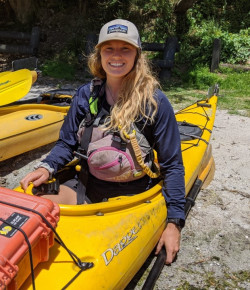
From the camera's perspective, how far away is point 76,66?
9.54 metres

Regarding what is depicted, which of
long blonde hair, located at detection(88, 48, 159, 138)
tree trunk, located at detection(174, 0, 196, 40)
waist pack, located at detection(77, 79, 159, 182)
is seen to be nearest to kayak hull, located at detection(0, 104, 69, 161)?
waist pack, located at detection(77, 79, 159, 182)

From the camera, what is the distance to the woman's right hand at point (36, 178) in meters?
1.95

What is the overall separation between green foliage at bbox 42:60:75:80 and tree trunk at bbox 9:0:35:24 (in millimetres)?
2708

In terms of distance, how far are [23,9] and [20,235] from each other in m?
11.3

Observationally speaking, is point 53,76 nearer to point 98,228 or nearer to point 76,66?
point 76,66

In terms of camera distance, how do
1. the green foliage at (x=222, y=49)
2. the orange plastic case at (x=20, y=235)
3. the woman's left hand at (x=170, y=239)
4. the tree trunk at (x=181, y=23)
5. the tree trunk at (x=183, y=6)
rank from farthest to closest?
the tree trunk at (x=181, y=23)
the tree trunk at (x=183, y=6)
the green foliage at (x=222, y=49)
the woman's left hand at (x=170, y=239)
the orange plastic case at (x=20, y=235)

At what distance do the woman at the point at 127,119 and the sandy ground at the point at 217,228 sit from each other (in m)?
0.39

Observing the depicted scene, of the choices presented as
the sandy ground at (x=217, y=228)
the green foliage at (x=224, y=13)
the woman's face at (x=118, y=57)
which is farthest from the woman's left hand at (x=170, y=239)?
the green foliage at (x=224, y=13)

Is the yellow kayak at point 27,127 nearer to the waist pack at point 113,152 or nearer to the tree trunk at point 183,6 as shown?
the waist pack at point 113,152

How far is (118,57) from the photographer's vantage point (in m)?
1.91

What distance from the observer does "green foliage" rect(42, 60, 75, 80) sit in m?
8.79

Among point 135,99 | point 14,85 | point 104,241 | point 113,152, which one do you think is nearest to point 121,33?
point 135,99

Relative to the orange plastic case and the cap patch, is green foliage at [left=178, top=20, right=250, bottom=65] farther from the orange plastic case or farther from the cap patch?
the orange plastic case

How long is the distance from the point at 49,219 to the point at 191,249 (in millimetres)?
1498
